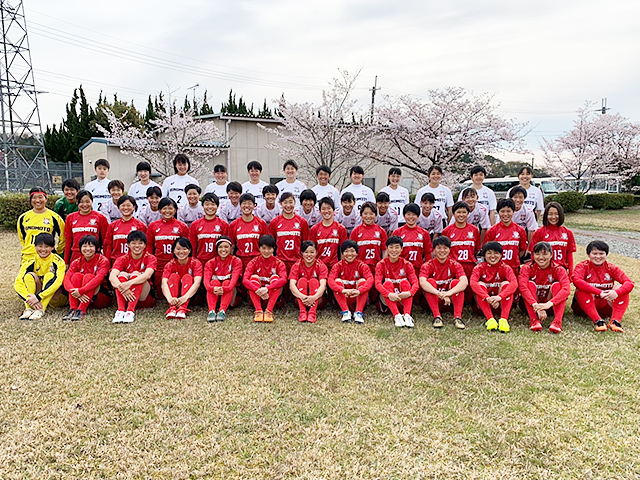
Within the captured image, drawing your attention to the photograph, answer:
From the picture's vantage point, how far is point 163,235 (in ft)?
18.5

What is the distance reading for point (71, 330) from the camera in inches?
183

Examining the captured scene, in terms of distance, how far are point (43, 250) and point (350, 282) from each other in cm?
381

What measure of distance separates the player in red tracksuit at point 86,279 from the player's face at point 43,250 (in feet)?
1.01

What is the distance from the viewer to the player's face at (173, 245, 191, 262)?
5355 mm

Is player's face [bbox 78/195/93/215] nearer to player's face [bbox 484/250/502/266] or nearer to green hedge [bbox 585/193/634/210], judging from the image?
player's face [bbox 484/250/502/266]

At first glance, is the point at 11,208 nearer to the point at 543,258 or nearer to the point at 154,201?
the point at 154,201

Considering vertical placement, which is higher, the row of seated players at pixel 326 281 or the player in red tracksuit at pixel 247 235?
the player in red tracksuit at pixel 247 235

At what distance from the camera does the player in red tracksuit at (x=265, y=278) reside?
17.0 ft

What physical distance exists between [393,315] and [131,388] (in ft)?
9.89

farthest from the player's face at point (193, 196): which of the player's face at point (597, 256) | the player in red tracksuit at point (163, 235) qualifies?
the player's face at point (597, 256)

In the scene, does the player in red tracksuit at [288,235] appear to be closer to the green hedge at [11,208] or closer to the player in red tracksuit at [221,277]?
the player in red tracksuit at [221,277]

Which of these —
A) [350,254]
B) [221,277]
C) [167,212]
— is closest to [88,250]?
[167,212]

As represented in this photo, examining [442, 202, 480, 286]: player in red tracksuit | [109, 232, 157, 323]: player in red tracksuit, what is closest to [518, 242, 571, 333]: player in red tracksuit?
[442, 202, 480, 286]: player in red tracksuit

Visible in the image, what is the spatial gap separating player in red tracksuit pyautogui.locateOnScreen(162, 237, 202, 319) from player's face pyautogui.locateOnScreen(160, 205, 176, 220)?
→ 0.37 meters
